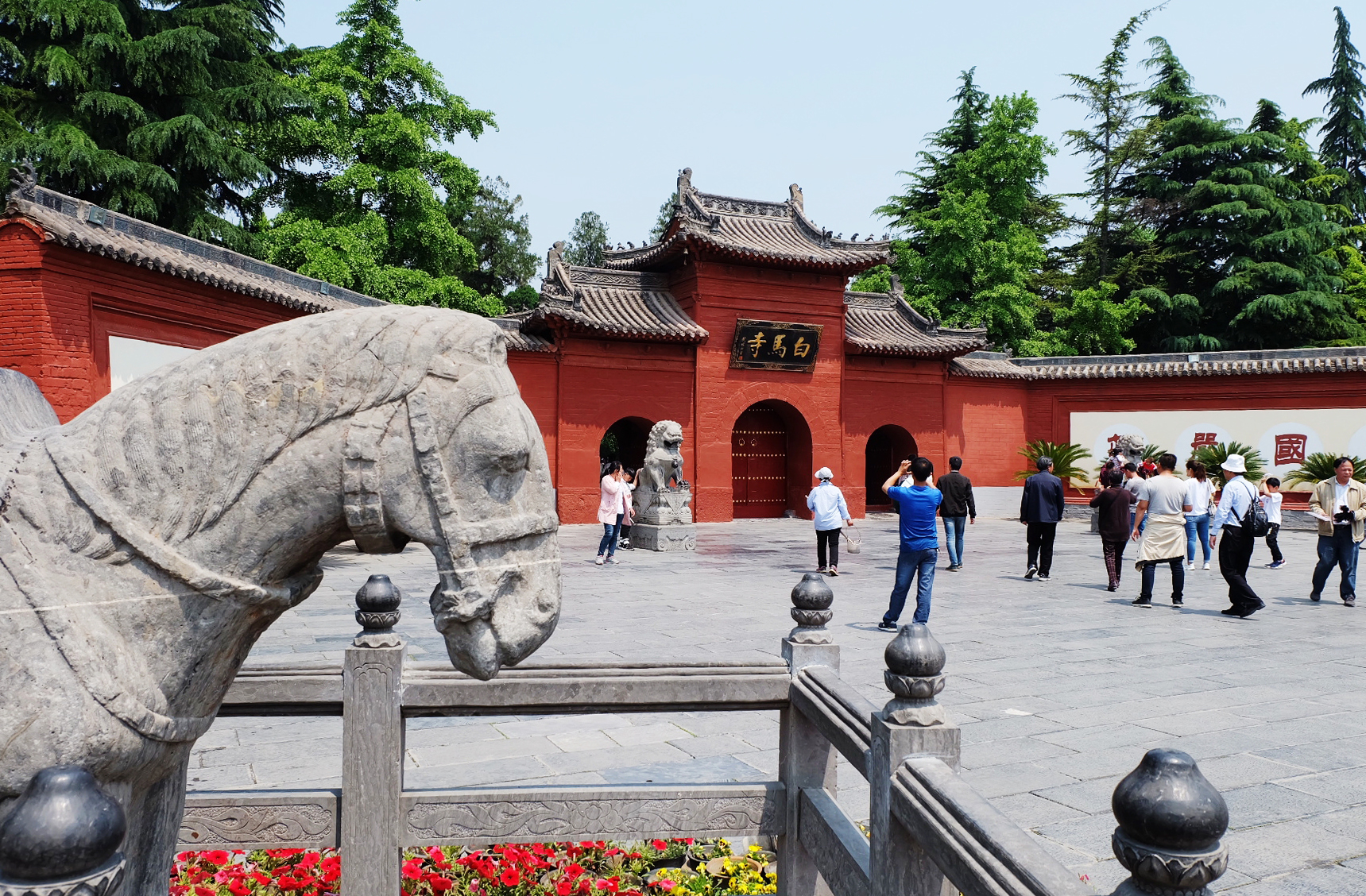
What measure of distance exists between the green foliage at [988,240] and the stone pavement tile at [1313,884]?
21304 mm

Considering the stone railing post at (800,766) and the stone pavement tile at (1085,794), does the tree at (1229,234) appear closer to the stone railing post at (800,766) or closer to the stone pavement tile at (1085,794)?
the stone pavement tile at (1085,794)

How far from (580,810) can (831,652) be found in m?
0.85

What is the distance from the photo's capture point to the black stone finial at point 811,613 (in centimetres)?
255

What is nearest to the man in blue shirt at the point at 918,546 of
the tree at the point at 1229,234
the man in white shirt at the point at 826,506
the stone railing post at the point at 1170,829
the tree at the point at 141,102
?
the man in white shirt at the point at 826,506

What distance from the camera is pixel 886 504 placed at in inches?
850

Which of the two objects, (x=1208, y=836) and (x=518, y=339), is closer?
(x=1208, y=836)

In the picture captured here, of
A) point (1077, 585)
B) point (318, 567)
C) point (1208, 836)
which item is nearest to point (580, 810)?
point (318, 567)

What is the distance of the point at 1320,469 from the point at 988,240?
10688mm

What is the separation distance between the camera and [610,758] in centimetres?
445

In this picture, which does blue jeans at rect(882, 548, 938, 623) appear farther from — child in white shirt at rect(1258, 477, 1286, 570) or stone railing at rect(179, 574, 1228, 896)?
child in white shirt at rect(1258, 477, 1286, 570)

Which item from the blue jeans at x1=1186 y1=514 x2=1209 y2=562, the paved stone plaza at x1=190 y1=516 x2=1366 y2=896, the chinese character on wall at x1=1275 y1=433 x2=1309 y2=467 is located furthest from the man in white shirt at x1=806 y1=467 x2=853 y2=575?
the chinese character on wall at x1=1275 y1=433 x2=1309 y2=467

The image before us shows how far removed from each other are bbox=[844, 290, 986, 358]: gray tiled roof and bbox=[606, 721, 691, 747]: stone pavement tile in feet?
50.5

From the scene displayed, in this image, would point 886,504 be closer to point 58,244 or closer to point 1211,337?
point 1211,337

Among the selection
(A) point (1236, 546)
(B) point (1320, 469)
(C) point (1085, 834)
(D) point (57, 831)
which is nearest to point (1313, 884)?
(C) point (1085, 834)
